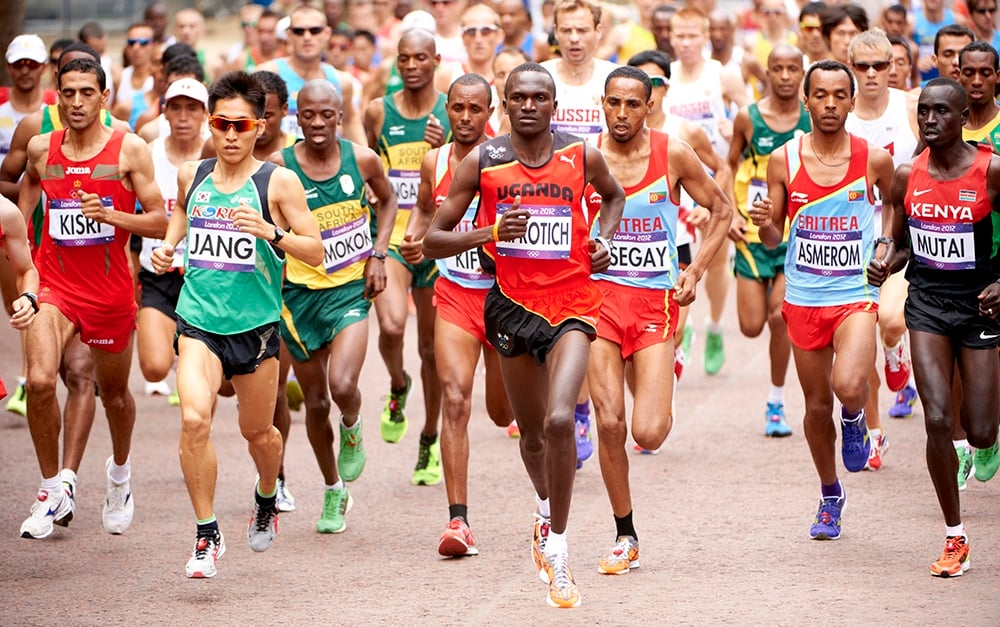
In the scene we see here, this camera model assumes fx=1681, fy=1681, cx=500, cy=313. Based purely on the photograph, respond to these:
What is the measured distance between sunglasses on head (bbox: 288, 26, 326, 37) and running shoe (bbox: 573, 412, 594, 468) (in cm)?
379

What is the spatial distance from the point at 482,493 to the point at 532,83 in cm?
323

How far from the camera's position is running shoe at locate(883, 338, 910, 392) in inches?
420

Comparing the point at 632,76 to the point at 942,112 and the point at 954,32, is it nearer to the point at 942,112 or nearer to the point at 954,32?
the point at 942,112

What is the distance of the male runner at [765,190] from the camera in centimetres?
1141

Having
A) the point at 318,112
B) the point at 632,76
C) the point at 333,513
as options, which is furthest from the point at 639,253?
the point at 333,513

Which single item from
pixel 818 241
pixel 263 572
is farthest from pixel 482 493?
pixel 818 241

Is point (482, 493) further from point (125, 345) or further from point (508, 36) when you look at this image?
point (508, 36)

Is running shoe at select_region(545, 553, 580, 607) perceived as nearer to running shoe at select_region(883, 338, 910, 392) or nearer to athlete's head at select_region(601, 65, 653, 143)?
athlete's head at select_region(601, 65, 653, 143)

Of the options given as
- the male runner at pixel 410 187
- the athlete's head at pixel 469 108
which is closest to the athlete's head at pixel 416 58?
the male runner at pixel 410 187

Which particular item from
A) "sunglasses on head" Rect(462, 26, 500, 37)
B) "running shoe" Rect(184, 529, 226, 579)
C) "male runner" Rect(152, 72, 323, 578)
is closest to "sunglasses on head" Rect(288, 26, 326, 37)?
"sunglasses on head" Rect(462, 26, 500, 37)

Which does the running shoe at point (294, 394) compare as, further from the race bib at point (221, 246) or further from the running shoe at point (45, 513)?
the race bib at point (221, 246)

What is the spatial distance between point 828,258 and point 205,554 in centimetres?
358

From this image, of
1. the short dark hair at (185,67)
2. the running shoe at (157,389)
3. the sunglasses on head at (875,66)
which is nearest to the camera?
the sunglasses on head at (875,66)

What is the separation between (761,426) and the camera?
12.0 meters
